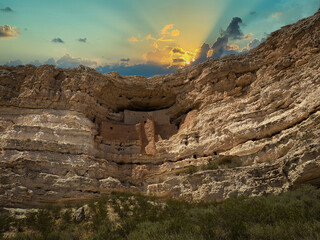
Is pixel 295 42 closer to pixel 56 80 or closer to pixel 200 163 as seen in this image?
pixel 200 163

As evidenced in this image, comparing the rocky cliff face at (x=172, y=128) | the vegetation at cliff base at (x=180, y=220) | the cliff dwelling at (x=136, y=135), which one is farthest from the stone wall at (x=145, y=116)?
the vegetation at cliff base at (x=180, y=220)

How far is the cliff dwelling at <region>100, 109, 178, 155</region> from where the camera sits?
17.9 m

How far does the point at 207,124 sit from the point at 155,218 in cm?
850

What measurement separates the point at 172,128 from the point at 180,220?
444 inches

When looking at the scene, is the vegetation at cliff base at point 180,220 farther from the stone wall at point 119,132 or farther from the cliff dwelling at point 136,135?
the stone wall at point 119,132

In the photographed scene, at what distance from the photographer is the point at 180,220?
8.62 metres

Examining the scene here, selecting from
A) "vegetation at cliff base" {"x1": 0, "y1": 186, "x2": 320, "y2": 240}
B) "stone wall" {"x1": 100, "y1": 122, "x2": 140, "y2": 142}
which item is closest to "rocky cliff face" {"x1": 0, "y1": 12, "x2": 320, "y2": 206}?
"stone wall" {"x1": 100, "y1": 122, "x2": 140, "y2": 142}

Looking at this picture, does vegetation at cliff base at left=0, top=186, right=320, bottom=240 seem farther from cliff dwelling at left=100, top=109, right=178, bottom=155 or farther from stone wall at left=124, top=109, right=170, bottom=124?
stone wall at left=124, top=109, right=170, bottom=124

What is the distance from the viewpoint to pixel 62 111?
1736cm

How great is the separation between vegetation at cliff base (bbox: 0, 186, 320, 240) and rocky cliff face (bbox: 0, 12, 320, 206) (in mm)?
1345

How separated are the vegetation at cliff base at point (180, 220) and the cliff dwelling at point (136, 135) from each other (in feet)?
16.8

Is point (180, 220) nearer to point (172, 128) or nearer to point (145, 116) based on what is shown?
point (172, 128)

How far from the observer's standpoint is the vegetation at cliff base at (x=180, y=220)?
6.57m

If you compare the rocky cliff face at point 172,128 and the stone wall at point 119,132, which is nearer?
the rocky cliff face at point 172,128
